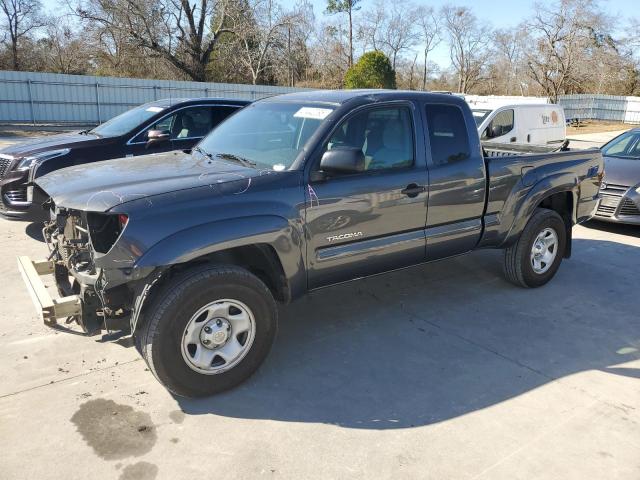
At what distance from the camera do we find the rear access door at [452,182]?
14.7ft

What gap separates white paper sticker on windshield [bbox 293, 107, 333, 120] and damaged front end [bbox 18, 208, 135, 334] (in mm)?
1622

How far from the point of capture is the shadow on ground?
3.49 m

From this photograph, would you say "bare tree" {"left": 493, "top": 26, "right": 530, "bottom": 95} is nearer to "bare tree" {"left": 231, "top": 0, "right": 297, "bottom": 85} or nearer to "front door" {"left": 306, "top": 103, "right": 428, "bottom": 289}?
"bare tree" {"left": 231, "top": 0, "right": 297, "bottom": 85}

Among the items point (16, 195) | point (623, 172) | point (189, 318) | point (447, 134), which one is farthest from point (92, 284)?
point (623, 172)

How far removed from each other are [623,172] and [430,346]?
5.81 meters

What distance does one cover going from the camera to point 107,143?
7160 mm

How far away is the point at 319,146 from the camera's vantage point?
3816 millimetres

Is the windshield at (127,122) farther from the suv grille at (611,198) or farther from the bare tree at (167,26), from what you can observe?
the bare tree at (167,26)

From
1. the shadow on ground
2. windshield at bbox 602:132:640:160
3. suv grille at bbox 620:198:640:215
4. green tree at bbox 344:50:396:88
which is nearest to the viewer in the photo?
the shadow on ground

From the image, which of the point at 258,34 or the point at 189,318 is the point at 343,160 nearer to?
the point at 189,318

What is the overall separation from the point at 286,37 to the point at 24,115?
19.1m

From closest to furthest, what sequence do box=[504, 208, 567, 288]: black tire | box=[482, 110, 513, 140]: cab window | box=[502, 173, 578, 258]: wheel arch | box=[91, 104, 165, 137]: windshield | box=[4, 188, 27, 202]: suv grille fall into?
1. box=[502, 173, 578, 258]: wheel arch
2. box=[504, 208, 567, 288]: black tire
3. box=[4, 188, 27, 202]: suv grille
4. box=[91, 104, 165, 137]: windshield
5. box=[482, 110, 513, 140]: cab window

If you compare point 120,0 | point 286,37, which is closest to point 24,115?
point 120,0

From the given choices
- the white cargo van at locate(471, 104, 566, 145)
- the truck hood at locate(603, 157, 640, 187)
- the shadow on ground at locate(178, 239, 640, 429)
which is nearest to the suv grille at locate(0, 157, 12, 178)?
the shadow on ground at locate(178, 239, 640, 429)
